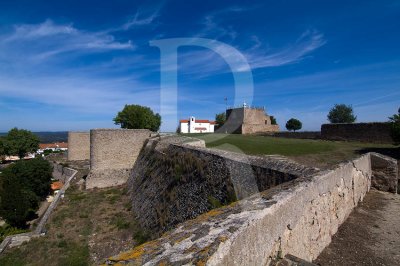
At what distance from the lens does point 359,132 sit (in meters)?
21.2

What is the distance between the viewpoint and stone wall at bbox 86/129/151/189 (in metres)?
18.9

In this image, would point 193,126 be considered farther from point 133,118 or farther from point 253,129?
point 133,118

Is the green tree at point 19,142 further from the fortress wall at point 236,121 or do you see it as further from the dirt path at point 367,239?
the dirt path at point 367,239

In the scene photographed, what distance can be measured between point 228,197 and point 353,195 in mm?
3128

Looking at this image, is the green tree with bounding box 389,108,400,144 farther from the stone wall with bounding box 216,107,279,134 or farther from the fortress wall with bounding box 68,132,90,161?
the fortress wall with bounding box 68,132,90,161

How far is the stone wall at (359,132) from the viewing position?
19.3 metres

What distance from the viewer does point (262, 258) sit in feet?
8.34

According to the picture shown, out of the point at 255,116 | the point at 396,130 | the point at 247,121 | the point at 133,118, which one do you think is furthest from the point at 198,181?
the point at 255,116

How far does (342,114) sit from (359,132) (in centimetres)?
2792

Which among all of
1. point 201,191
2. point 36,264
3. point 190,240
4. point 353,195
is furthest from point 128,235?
point 190,240

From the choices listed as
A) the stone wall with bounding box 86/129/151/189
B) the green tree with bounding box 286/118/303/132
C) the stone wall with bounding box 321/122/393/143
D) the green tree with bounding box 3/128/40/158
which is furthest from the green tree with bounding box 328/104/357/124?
the green tree with bounding box 3/128/40/158

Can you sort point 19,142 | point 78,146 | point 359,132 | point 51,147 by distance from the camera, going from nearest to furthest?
point 359,132, point 78,146, point 19,142, point 51,147

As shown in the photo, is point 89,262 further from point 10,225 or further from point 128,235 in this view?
point 10,225

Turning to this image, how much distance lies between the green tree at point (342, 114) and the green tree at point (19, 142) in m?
62.2
